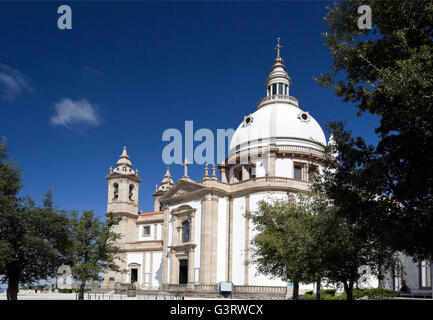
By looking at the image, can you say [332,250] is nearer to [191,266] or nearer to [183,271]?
[191,266]

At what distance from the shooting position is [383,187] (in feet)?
38.8

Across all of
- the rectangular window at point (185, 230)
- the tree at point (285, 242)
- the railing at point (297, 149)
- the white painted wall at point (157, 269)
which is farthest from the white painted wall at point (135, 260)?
the tree at point (285, 242)

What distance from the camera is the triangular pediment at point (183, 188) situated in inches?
1840

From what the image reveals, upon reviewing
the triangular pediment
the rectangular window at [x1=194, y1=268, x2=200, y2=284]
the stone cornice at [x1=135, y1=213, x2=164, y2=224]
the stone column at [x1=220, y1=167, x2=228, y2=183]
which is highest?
the stone column at [x1=220, y1=167, x2=228, y2=183]

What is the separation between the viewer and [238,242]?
1721 inches

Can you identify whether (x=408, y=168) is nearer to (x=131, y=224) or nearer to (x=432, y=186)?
(x=432, y=186)

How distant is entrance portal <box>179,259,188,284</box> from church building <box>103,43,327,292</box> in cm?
11

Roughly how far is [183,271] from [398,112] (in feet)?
130

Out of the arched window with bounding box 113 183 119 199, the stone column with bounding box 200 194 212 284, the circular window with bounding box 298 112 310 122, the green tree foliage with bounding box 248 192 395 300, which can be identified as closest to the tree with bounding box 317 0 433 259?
the green tree foliage with bounding box 248 192 395 300

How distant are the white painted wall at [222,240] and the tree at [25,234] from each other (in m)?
23.5

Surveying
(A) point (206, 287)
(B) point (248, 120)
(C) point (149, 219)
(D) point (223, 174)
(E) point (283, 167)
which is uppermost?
(B) point (248, 120)

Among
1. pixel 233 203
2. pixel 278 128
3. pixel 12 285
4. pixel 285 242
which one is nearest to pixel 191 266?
pixel 233 203

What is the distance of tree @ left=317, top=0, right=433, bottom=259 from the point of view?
33.8 ft

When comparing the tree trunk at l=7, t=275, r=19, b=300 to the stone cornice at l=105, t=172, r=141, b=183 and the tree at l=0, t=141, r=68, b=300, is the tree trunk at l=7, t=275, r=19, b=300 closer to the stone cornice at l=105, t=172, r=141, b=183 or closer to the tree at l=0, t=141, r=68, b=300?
the tree at l=0, t=141, r=68, b=300
